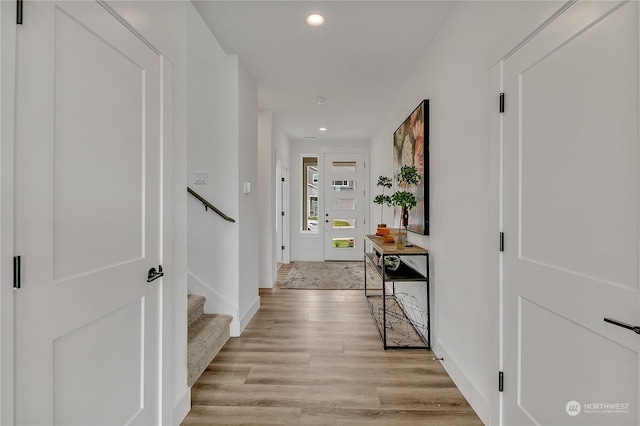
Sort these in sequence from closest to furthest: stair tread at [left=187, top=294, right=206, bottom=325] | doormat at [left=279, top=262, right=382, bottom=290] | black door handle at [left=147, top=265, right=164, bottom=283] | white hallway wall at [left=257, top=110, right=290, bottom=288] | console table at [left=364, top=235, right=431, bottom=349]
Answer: black door handle at [left=147, top=265, right=164, bottom=283], stair tread at [left=187, top=294, right=206, bottom=325], console table at [left=364, top=235, right=431, bottom=349], white hallway wall at [left=257, top=110, right=290, bottom=288], doormat at [left=279, top=262, right=382, bottom=290]

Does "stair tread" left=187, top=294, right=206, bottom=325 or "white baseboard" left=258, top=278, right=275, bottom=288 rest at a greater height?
"stair tread" left=187, top=294, right=206, bottom=325

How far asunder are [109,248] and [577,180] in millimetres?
1752

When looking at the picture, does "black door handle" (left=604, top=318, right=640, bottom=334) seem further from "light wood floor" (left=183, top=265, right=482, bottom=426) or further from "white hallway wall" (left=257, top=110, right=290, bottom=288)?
"white hallway wall" (left=257, top=110, right=290, bottom=288)

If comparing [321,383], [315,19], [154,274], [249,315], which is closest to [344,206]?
[249,315]

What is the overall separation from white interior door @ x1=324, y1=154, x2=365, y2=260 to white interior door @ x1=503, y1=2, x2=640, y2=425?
4792mm

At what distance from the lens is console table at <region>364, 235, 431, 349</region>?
2525mm

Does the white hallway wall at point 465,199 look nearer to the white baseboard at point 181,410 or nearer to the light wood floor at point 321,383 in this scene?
the light wood floor at point 321,383

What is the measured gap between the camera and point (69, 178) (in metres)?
0.98

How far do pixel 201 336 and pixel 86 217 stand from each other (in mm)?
1510

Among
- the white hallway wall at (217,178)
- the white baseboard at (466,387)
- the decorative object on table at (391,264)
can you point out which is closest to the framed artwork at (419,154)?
the decorative object on table at (391,264)

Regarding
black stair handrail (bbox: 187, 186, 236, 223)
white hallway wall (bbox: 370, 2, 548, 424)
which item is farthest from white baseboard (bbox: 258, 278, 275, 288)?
white hallway wall (bbox: 370, 2, 548, 424)

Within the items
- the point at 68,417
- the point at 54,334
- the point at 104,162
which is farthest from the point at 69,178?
the point at 68,417

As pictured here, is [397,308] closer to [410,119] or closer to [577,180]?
[410,119]

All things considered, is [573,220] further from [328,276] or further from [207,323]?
[328,276]
